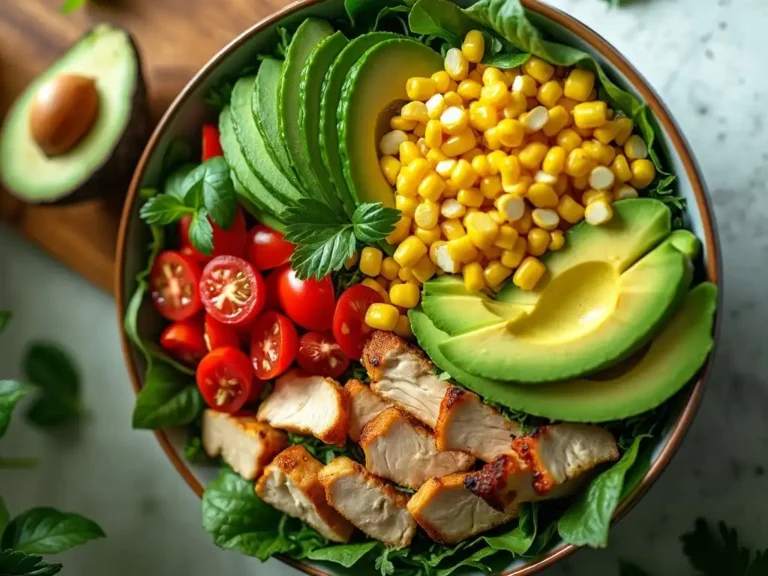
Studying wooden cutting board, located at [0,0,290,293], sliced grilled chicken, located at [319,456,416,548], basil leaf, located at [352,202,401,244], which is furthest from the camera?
wooden cutting board, located at [0,0,290,293]

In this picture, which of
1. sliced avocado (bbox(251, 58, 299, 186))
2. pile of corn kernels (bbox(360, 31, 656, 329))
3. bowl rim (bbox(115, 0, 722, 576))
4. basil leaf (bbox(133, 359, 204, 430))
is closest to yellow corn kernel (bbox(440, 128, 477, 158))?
pile of corn kernels (bbox(360, 31, 656, 329))

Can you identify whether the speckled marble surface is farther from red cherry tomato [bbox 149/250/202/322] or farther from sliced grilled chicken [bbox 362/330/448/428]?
→ red cherry tomato [bbox 149/250/202/322]

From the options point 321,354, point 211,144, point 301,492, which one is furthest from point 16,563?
point 211,144

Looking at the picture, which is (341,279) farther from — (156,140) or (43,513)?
(43,513)

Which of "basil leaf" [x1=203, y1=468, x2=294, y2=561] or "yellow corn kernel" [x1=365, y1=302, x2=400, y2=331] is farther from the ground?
"yellow corn kernel" [x1=365, y1=302, x2=400, y2=331]

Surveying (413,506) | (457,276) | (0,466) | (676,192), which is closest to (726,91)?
(676,192)

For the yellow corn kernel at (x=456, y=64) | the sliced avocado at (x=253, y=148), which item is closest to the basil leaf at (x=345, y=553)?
the sliced avocado at (x=253, y=148)

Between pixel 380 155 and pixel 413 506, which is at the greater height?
pixel 380 155
